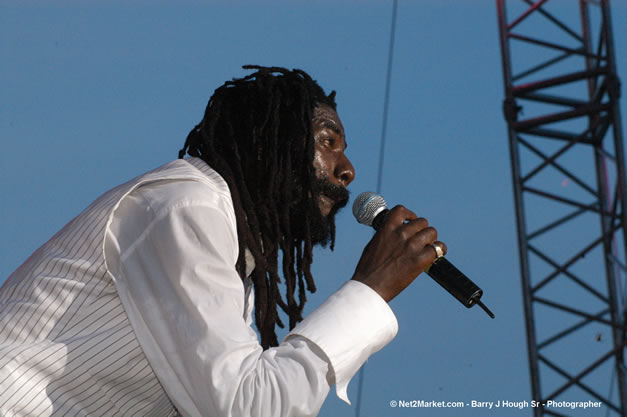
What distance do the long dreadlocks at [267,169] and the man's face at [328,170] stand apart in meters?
0.03

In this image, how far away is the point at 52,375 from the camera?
1.59 m

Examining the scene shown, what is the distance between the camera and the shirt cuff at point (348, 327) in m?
1.60

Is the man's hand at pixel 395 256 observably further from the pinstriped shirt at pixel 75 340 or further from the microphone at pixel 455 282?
the pinstriped shirt at pixel 75 340

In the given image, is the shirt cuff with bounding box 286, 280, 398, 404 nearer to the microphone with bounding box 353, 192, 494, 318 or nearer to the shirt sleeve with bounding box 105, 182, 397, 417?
the shirt sleeve with bounding box 105, 182, 397, 417

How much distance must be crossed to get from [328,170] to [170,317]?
2.02ft

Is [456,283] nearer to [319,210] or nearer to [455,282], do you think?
[455,282]

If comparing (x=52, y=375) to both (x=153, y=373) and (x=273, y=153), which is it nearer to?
(x=153, y=373)

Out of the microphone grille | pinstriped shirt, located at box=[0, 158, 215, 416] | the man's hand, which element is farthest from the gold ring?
pinstriped shirt, located at box=[0, 158, 215, 416]

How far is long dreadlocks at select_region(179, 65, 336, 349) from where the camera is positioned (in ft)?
6.27

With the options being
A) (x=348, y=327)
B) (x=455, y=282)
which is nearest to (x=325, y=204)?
(x=455, y=282)

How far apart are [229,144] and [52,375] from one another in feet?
2.13

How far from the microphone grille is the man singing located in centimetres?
31

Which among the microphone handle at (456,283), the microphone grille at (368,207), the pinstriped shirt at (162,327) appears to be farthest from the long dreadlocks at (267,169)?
the microphone handle at (456,283)

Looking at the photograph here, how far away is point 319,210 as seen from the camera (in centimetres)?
206
